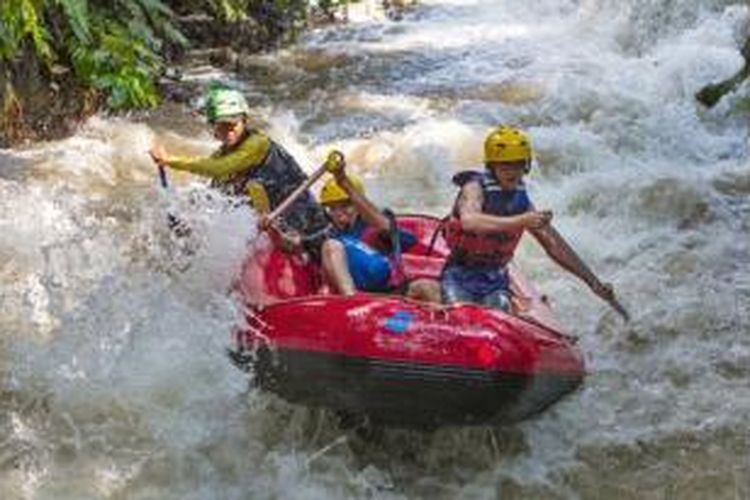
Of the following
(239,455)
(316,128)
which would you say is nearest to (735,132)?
(316,128)

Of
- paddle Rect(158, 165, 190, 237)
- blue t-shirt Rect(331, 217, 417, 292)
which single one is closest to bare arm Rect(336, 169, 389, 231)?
blue t-shirt Rect(331, 217, 417, 292)

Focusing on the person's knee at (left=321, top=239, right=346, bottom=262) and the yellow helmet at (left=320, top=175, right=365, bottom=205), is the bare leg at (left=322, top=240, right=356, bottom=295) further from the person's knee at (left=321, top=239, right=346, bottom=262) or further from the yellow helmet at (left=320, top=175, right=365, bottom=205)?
the yellow helmet at (left=320, top=175, right=365, bottom=205)

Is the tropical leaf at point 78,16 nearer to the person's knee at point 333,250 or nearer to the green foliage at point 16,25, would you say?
the green foliage at point 16,25

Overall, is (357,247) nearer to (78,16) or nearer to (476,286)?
(476,286)

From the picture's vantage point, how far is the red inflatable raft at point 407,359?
5910 millimetres

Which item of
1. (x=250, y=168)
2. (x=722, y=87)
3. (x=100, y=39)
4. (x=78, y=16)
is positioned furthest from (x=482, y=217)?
(x=722, y=87)

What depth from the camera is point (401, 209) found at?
10.2 meters

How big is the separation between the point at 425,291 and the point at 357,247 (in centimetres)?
43

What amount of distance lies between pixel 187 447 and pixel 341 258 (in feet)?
4.15

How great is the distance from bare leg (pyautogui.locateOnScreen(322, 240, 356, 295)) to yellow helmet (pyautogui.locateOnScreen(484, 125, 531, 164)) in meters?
0.95

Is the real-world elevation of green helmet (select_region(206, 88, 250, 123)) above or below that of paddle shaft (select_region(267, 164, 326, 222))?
above

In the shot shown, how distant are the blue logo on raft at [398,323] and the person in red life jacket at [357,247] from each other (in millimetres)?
602

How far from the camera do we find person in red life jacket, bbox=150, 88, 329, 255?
7551mm

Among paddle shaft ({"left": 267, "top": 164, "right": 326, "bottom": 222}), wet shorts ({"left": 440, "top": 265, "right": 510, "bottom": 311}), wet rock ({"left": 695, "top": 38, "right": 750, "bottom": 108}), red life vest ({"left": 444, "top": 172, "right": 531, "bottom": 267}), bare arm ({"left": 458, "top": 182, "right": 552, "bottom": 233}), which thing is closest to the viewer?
bare arm ({"left": 458, "top": 182, "right": 552, "bottom": 233})
